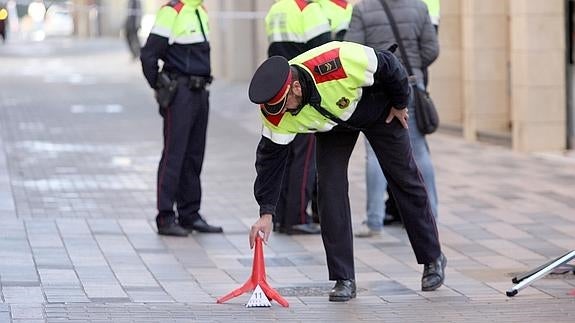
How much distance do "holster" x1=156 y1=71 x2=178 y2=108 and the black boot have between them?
782mm

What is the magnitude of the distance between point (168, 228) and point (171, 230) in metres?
0.03

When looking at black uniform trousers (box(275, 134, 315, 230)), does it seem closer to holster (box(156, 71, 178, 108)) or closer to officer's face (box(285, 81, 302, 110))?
holster (box(156, 71, 178, 108))

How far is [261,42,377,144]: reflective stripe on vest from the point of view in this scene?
6852 millimetres

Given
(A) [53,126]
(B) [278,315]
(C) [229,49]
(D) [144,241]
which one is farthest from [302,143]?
(C) [229,49]

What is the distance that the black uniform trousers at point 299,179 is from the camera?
9.84 metres

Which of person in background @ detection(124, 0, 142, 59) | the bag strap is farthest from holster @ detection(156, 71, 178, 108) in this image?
person in background @ detection(124, 0, 142, 59)

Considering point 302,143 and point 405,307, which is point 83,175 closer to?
point 302,143

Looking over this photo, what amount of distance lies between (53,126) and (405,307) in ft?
35.2

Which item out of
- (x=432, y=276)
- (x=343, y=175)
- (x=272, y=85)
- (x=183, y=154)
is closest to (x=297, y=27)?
(x=183, y=154)

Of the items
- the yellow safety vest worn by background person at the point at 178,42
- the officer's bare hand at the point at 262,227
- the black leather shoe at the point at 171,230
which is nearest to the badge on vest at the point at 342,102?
the officer's bare hand at the point at 262,227

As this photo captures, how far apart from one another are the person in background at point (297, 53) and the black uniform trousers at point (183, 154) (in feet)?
2.03

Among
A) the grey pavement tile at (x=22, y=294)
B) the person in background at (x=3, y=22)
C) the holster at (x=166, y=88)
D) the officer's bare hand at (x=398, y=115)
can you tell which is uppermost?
the officer's bare hand at (x=398, y=115)

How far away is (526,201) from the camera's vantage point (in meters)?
11.0

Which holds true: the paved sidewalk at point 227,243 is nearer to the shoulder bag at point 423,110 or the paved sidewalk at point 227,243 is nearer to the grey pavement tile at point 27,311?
the grey pavement tile at point 27,311
